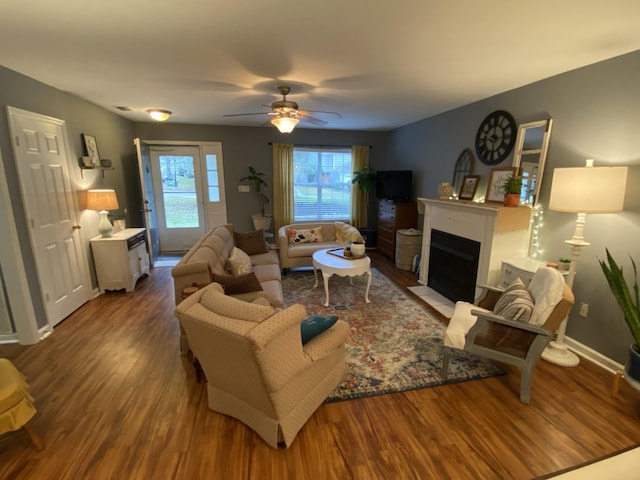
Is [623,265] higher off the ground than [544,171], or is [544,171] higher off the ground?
[544,171]

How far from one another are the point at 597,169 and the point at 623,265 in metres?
0.82

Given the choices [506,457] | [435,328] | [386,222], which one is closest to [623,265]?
[435,328]

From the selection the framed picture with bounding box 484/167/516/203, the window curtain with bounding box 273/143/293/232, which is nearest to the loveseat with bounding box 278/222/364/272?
the window curtain with bounding box 273/143/293/232

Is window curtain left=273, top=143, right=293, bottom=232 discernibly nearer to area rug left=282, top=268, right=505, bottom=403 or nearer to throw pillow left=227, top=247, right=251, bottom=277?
area rug left=282, top=268, right=505, bottom=403

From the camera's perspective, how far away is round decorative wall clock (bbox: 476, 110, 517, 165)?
3240 mm

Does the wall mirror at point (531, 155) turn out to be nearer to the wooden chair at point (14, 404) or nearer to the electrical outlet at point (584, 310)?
the electrical outlet at point (584, 310)

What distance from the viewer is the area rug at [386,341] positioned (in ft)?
7.45

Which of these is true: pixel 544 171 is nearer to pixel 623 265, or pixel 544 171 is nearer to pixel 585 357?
pixel 623 265

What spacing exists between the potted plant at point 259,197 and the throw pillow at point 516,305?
4322 millimetres

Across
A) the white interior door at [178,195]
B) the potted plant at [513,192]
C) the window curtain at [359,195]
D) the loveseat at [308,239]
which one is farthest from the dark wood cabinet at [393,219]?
the white interior door at [178,195]

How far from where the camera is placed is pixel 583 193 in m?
2.19

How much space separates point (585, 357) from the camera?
8.40 ft

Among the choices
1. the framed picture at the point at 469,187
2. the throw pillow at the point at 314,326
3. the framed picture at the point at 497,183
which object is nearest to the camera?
the throw pillow at the point at 314,326

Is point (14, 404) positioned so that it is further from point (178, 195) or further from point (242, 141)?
point (242, 141)
